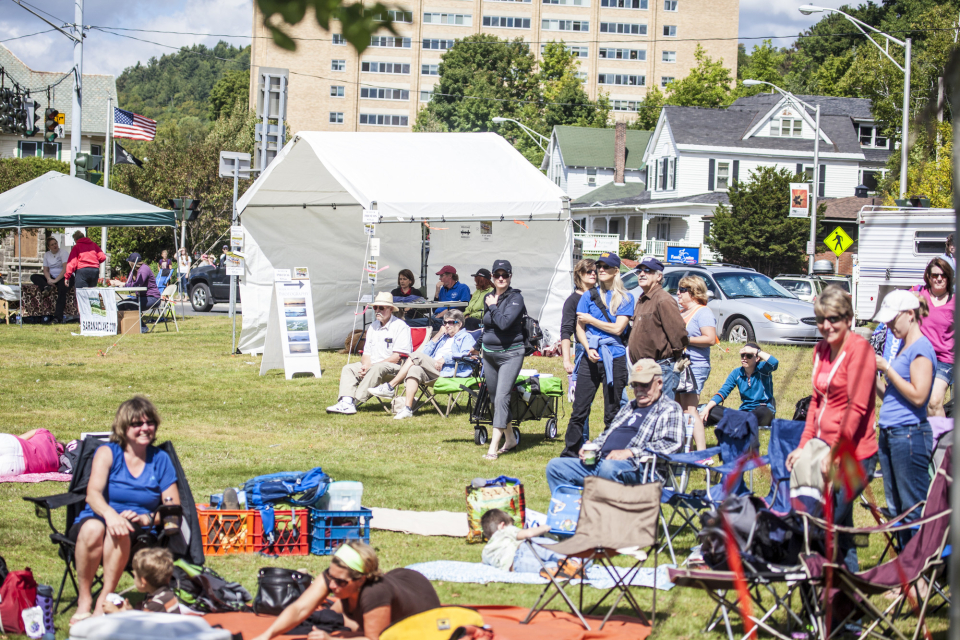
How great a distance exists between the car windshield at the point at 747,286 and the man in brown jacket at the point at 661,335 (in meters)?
10.6

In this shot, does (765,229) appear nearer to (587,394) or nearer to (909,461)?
(587,394)

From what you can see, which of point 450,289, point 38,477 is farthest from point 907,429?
point 450,289

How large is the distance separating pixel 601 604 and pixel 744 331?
41.9 feet

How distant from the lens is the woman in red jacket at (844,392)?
477 cm

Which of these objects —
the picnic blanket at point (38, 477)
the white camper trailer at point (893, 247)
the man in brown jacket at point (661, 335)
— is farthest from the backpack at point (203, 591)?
the white camper trailer at point (893, 247)

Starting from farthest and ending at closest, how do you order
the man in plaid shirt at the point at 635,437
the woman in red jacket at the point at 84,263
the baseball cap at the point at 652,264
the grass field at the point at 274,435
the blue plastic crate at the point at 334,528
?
the woman in red jacket at the point at 84,263
the baseball cap at the point at 652,264
the blue plastic crate at the point at 334,528
the man in plaid shirt at the point at 635,437
the grass field at the point at 274,435

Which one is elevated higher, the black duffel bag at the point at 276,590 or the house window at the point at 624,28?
the house window at the point at 624,28

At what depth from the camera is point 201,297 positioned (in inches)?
1062

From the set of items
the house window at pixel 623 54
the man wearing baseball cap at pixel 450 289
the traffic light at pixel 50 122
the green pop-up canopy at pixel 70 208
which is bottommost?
the man wearing baseball cap at pixel 450 289

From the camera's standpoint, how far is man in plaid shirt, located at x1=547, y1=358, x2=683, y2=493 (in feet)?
20.0

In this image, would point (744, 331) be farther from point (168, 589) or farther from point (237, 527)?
point (168, 589)

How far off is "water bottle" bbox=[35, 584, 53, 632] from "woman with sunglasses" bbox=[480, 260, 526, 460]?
4678mm

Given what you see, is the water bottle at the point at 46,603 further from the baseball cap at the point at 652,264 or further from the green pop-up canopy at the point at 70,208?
the green pop-up canopy at the point at 70,208

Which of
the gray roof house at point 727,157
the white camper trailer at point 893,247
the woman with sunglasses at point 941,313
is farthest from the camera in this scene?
the gray roof house at point 727,157
